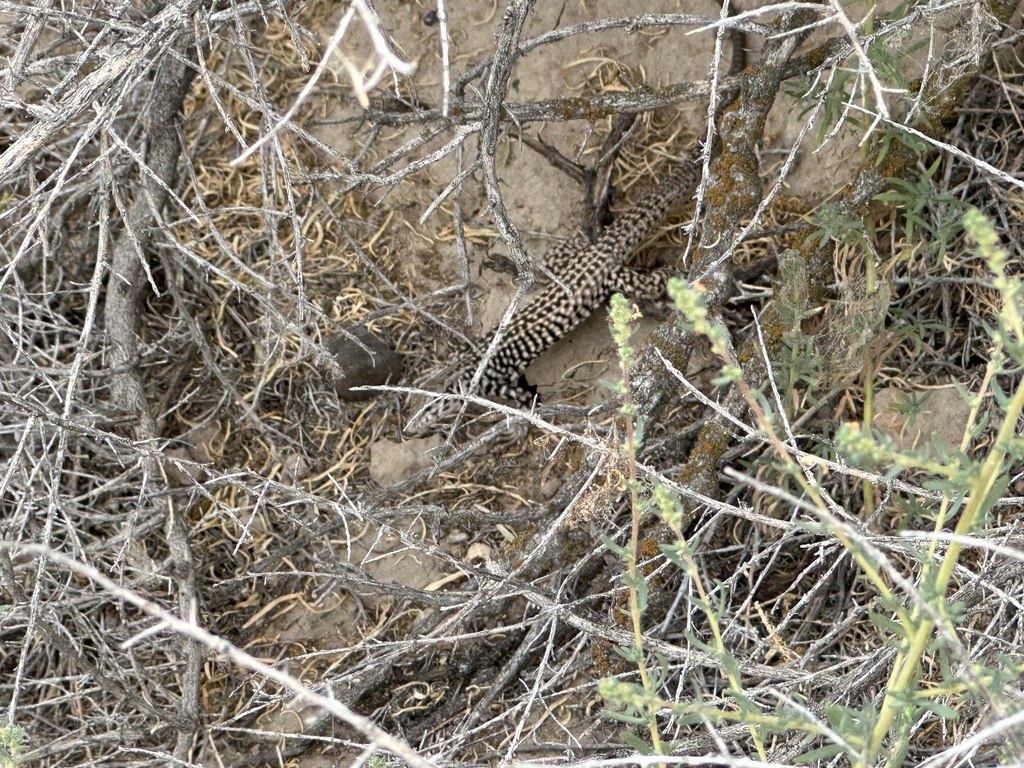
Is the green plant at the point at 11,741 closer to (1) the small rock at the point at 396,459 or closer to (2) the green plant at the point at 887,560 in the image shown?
(2) the green plant at the point at 887,560

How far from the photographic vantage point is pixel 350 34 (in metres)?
4.11

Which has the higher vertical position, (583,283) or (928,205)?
(928,205)

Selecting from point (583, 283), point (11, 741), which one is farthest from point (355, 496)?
point (11, 741)

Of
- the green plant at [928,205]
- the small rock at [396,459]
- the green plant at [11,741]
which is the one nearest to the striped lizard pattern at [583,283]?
the small rock at [396,459]

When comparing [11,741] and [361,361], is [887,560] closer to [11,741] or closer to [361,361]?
[11,741]

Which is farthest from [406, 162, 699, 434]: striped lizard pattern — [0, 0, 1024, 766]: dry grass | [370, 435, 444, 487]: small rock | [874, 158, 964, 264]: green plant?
[874, 158, 964, 264]: green plant

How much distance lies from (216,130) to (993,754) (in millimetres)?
3870

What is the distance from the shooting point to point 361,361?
12.7 ft

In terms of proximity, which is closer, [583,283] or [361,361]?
[583,283]

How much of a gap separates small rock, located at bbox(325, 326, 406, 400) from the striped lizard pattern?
272 mm

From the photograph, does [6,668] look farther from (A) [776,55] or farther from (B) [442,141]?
(A) [776,55]

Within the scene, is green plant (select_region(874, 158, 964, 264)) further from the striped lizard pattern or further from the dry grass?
the striped lizard pattern

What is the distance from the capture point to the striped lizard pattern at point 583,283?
3.80 meters

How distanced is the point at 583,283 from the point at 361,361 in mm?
1000
